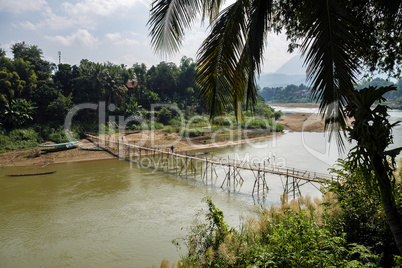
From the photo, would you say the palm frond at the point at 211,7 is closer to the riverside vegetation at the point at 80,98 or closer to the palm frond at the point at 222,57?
the palm frond at the point at 222,57

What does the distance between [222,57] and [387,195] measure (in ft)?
7.50

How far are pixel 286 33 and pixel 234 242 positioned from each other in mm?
5026

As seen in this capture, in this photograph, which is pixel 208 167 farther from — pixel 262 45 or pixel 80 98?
pixel 80 98

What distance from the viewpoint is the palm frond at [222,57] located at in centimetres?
314

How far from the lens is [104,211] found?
1312 centimetres

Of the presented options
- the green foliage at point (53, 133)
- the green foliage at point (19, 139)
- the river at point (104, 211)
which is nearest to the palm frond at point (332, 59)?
the river at point (104, 211)

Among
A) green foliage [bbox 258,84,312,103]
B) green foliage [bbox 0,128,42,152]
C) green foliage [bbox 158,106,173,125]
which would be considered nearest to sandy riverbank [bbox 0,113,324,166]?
green foliage [bbox 0,128,42,152]

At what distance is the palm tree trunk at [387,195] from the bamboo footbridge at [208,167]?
36.3ft

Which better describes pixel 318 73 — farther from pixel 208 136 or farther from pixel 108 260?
pixel 208 136

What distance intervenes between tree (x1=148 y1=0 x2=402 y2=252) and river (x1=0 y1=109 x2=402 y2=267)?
4.95 meters

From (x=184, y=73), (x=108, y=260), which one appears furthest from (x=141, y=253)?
(x=184, y=73)

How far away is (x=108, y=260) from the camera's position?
29.5 feet

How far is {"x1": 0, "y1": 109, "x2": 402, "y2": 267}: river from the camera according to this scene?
9422 millimetres

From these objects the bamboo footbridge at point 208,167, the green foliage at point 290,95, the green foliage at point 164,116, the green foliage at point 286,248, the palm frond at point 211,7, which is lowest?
the bamboo footbridge at point 208,167
